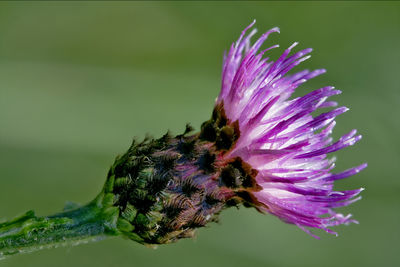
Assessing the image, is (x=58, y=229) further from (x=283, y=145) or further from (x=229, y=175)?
(x=283, y=145)

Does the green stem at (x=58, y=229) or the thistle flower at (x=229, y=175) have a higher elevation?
the thistle flower at (x=229, y=175)

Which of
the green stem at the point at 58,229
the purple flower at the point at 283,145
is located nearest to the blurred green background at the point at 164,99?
the green stem at the point at 58,229

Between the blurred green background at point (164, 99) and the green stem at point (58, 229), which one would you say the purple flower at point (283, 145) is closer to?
the green stem at point (58, 229)

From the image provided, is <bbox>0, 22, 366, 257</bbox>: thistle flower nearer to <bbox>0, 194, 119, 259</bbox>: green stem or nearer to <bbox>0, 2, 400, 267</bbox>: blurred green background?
<bbox>0, 194, 119, 259</bbox>: green stem

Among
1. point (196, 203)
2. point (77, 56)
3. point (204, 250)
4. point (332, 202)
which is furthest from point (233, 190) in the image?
point (77, 56)

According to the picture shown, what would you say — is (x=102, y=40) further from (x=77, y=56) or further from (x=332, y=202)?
(x=332, y=202)

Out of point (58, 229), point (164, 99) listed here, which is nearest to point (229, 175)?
point (58, 229)

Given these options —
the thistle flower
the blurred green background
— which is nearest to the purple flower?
the thistle flower
